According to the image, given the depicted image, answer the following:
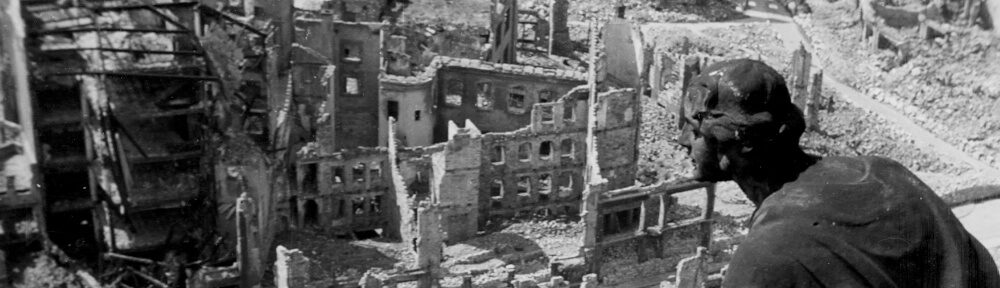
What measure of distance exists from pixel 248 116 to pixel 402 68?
618cm

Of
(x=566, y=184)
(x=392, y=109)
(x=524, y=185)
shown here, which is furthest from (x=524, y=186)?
(x=392, y=109)

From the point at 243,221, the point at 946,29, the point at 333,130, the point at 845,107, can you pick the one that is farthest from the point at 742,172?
the point at 946,29

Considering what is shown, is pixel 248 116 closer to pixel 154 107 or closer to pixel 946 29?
pixel 154 107

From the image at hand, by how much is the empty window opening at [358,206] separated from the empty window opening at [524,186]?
4359mm

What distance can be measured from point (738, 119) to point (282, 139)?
108 ft

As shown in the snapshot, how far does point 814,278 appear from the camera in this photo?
7246 millimetres

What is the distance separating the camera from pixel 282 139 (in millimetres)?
39625

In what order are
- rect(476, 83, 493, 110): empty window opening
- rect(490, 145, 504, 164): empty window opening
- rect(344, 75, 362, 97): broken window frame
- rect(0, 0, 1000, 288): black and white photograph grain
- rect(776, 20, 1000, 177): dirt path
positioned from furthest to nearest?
rect(776, 20, 1000, 177): dirt path
rect(344, 75, 362, 97): broken window frame
rect(476, 83, 493, 110): empty window opening
rect(490, 145, 504, 164): empty window opening
rect(0, 0, 1000, 288): black and white photograph grain

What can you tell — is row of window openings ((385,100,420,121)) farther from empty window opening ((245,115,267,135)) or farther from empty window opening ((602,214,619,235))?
empty window opening ((602,214,619,235))

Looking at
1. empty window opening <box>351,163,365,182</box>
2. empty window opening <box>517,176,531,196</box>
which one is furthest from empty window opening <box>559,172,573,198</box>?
empty window opening <box>351,163,365,182</box>

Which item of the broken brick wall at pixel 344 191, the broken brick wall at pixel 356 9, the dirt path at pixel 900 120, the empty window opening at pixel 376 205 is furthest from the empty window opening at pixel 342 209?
the dirt path at pixel 900 120

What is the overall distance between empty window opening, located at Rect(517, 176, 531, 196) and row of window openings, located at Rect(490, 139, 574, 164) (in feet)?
1.90

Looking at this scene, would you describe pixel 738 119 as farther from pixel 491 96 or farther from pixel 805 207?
pixel 491 96

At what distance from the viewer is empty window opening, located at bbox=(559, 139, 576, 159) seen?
139 ft
